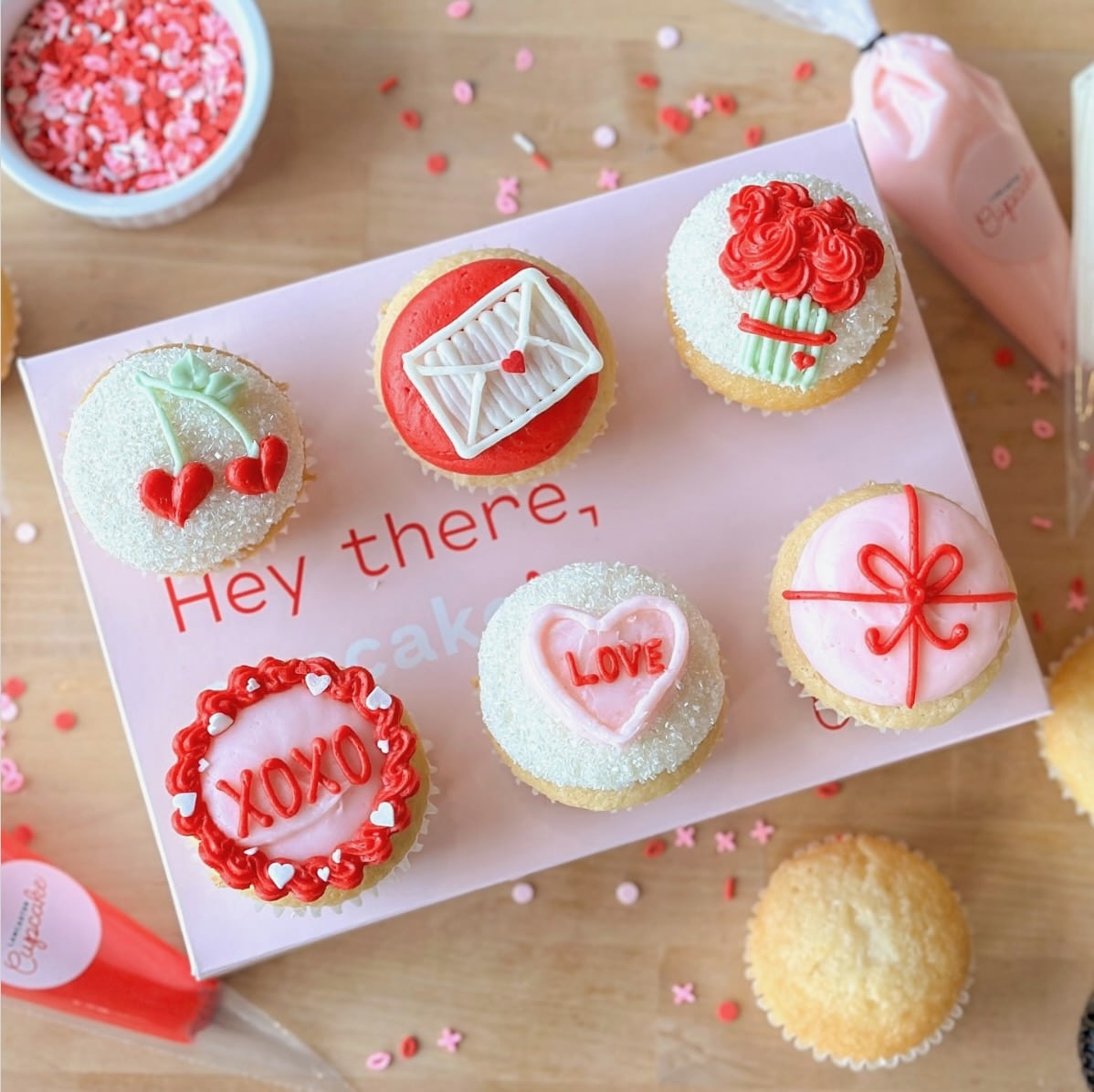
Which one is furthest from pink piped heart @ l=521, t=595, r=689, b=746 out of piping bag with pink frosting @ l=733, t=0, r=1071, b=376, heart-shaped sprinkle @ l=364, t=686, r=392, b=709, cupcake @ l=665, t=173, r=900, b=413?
piping bag with pink frosting @ l=733, t=0, r=1071, b=376

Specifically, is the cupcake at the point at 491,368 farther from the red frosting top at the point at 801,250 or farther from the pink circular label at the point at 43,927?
the pink circular label at the point at 43,927

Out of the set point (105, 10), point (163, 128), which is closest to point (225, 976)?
point (163, 128)

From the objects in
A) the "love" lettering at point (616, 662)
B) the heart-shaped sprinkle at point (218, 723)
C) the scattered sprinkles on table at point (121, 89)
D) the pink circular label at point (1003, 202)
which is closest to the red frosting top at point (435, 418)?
the "love" lettering at point (616, 662)

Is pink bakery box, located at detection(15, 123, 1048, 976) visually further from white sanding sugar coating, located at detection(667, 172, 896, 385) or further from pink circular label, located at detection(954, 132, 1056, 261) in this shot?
pink circular label, located at detection(954, 132, 1056, 261)

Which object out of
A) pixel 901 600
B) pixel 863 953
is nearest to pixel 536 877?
pixel 863 953

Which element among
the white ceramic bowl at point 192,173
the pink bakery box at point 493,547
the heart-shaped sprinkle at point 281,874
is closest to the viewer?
the heart-shaped sprinkle at point 281,874

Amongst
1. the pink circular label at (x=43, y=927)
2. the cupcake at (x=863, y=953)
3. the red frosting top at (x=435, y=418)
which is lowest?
the cupcake at (x=863, y=953)
